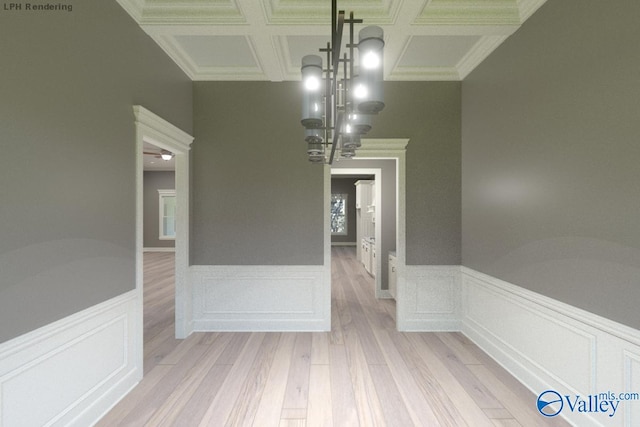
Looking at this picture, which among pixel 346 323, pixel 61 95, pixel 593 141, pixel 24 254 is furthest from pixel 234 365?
pixel 593 141

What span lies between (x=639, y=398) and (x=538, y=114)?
6.29 ft

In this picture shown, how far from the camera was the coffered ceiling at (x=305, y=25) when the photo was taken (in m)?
2.40

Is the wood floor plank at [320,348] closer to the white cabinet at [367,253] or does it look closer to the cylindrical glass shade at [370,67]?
the cylindrical glass shade at [370,67]

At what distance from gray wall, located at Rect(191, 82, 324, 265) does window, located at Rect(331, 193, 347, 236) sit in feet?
28.2

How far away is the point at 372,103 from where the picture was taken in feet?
4.25

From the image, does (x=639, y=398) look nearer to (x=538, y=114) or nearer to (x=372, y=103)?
(x=538, y=114)

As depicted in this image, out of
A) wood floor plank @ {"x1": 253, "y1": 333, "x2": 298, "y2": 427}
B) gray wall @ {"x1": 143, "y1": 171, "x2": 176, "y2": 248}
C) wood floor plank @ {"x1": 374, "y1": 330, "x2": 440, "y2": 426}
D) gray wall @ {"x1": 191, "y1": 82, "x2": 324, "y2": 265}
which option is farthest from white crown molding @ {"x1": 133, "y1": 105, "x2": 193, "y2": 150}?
gray wall @ {"x1": 143, "y1": 171, "x2": 176, "y2": 248}

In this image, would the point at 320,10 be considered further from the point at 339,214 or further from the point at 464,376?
the point at 339,214

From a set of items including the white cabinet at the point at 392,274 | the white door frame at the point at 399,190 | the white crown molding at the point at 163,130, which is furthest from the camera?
the white cabinet at the point at 392,274

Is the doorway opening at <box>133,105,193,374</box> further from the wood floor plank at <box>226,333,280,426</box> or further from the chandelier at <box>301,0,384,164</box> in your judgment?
the chandelier at <box>301,0,384,164</box>

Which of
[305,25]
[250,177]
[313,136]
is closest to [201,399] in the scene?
[313,136]

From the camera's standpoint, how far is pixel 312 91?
161cm

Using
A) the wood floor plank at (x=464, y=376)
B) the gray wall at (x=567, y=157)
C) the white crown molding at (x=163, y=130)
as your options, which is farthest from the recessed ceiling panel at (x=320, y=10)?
the wood floor plank at (x=464, y=376)

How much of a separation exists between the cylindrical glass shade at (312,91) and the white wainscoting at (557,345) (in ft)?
6.87
